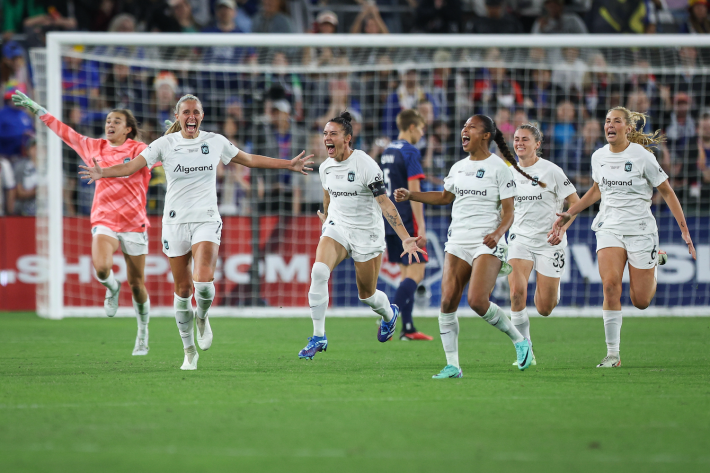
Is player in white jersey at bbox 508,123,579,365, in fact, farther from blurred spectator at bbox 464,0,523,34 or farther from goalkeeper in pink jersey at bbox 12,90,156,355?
blurred spectator at bbox 464,0,523,34

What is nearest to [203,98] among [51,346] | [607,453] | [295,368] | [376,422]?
[51,346]

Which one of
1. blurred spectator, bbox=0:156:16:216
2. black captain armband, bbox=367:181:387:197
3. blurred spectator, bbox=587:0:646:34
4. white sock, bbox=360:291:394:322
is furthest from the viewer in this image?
blurred spectator, bbox=587:0:646:34

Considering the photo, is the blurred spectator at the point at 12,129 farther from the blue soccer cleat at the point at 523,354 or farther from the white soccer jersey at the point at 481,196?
the blue soccer cleat at the point at 523,354

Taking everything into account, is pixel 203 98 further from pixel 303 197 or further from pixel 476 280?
pixel 476 280

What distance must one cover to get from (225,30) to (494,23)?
214 inches

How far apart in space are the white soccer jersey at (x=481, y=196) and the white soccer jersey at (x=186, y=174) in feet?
7.52

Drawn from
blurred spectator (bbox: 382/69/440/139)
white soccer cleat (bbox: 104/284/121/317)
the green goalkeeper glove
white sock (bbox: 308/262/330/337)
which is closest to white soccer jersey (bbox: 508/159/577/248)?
white sock (bbox: 308/262/330/337)

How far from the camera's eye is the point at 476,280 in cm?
781

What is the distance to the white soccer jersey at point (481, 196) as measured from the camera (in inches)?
310

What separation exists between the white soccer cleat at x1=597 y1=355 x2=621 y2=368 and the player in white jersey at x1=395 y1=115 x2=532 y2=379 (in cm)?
156

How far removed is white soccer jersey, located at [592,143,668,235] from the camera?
9023mm

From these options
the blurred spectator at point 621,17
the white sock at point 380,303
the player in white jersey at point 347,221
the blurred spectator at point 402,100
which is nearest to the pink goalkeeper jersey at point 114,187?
the player in white jersey at point 347,221

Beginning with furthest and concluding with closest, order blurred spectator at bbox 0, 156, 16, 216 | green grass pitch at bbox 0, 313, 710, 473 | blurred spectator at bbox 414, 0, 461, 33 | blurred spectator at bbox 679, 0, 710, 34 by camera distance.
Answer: blurred spectator at bbox 414, 0, 461, 33 → blurred spectator at bbox 679, 0, 710, 34 → blurred spectator at bbox 0, 156, 16, 216 → green grass pitch at bbox 0, 313, 710, 473

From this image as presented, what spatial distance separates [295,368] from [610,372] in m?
2.90
